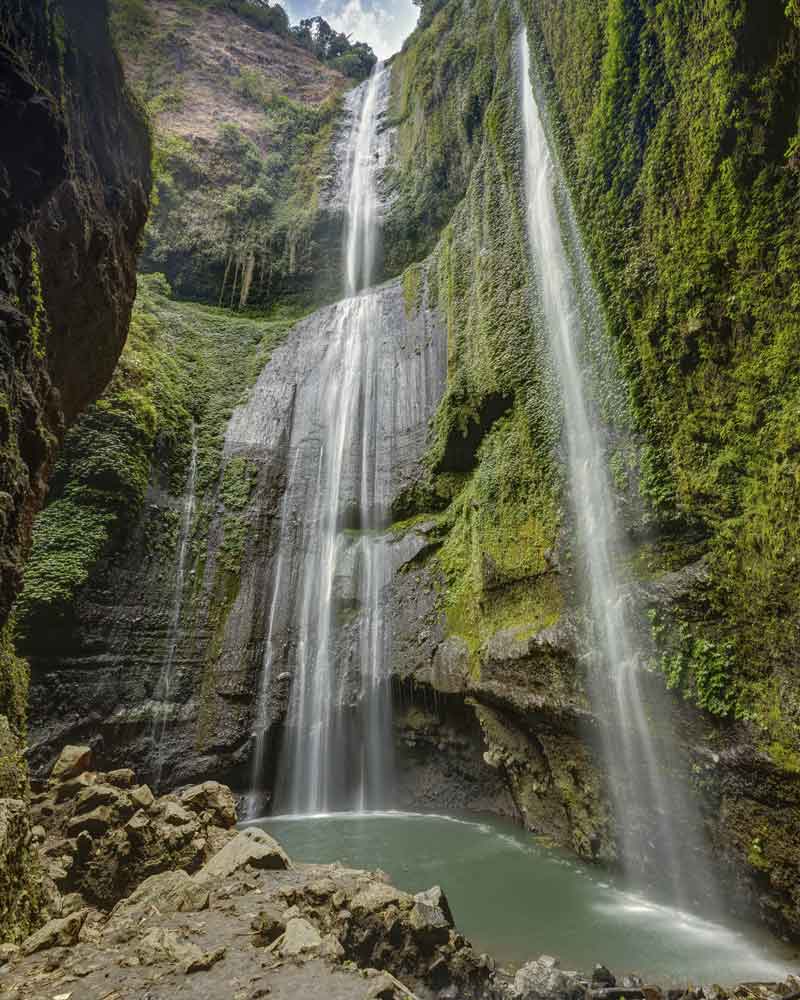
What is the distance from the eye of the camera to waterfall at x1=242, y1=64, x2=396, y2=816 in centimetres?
1089

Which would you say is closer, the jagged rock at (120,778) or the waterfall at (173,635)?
the jagged rock at (120,778)

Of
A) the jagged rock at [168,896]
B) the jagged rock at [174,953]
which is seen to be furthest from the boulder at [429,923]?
the jagged rock at [168,896]

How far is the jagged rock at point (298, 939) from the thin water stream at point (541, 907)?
2.22 meters

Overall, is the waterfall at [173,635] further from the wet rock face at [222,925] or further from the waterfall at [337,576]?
the wet rock face at [222,925]

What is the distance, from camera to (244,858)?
494cm

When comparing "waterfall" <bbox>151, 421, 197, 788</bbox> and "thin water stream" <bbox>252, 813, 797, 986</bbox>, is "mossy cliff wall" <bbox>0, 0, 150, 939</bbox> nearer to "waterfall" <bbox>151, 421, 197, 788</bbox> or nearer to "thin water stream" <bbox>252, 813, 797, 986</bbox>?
"thin water stream" <bbox>252, 813, 797, 986</bbox>

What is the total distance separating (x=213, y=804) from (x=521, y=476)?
6.61 metres

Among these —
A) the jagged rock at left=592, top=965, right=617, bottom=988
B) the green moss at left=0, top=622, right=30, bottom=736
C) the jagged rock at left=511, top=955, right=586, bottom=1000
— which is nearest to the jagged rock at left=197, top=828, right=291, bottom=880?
the green moss at left=0, top=622, right=30, bottom=736

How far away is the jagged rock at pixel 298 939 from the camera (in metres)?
3.17

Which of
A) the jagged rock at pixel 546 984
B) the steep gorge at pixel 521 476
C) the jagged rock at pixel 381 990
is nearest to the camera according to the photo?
the jagged rock at pixel 381 990

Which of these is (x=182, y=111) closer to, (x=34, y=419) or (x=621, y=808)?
(x=34, y=419)

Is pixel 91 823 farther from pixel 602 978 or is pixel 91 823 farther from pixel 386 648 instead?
pixel 386 648

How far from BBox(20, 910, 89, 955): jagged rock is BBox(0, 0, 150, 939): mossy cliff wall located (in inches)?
9.2

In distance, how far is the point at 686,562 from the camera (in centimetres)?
582
